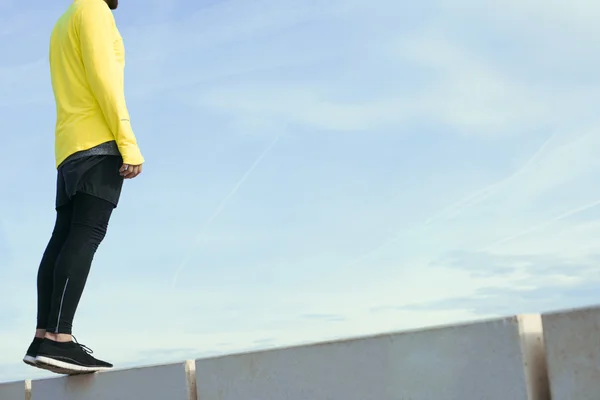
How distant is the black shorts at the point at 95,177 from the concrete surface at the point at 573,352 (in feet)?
5.71

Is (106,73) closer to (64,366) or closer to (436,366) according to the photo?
(64,366)

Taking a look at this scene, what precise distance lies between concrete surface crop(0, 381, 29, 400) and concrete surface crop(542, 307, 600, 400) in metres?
2.40

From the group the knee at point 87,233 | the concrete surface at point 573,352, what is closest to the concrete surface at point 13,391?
the knee at point 87,233

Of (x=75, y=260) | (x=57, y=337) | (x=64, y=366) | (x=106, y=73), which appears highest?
(x=106, y=73)

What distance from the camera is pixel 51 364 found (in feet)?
8.98

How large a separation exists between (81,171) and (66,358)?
0.69 metres

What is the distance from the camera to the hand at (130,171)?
110 inches

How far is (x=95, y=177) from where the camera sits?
2789 mm

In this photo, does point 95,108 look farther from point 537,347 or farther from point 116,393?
point 537,347

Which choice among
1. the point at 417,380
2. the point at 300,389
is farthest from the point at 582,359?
the point at 300,389

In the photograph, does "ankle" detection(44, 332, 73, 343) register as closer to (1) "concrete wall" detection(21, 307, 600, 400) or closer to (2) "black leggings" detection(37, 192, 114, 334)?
(2) "black leggings" detection(37, 192, 114, 334)

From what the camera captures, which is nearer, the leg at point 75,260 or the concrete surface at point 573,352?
the concrete surface at point 573,352

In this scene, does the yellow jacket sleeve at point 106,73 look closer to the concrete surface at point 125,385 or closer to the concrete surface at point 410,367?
the concrete surface at point 125,385

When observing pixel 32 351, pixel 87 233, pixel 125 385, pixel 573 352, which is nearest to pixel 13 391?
pixel 32 351
